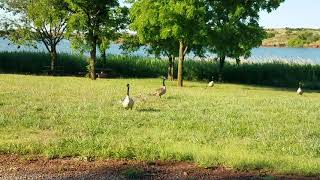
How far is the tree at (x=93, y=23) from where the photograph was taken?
3722 cm

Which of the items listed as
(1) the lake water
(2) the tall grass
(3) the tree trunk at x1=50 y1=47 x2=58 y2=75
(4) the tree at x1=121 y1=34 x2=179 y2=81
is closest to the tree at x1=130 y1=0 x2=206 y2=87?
(4) the tree at x1=121 y1=34 x2=179 y2=81

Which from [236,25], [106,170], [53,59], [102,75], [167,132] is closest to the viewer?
[106,170]

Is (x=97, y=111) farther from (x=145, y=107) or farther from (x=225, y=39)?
(x=225, y=39)

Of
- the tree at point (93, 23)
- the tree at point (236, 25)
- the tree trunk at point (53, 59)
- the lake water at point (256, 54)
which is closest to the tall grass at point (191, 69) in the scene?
the lake water at point (256, 54)

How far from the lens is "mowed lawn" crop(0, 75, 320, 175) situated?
10.1m

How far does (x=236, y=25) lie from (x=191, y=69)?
36.5 feet

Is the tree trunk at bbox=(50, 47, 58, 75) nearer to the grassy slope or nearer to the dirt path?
the dirt path

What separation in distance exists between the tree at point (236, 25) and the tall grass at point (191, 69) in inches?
370

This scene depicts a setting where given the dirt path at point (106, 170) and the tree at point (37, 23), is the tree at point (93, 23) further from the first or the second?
the dirt path at point (106, 170)

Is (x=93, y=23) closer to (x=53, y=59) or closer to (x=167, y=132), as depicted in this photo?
(x=53, y=59)

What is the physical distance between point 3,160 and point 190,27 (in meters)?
23.8

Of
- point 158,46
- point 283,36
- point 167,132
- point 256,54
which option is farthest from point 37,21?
point 283,36

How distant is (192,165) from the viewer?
9469 millimetres

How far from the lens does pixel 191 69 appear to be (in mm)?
→ 45625
